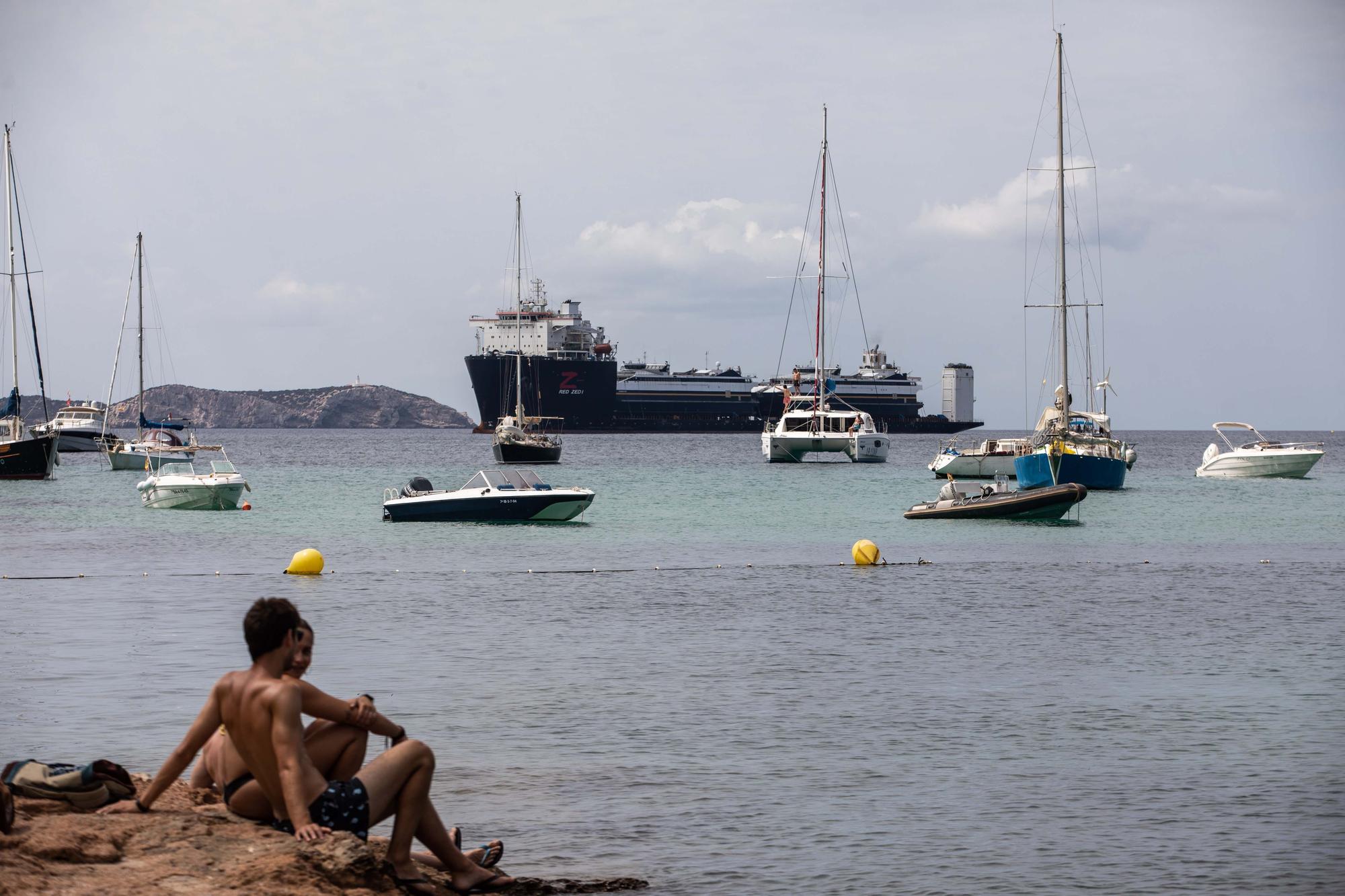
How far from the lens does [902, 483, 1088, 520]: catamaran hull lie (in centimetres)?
3903

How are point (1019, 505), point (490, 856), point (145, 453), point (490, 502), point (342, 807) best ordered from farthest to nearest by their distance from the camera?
point (145, 453)
point (1019, 505)
point (490, 502)
point (490, 856)
point (342, 807)

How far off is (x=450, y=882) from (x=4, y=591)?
18096 mm

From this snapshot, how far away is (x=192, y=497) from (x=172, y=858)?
40930 millimetres

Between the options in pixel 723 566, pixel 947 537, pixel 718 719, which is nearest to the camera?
pixel 718 719

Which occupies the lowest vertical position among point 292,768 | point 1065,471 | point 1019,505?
point 1019,505

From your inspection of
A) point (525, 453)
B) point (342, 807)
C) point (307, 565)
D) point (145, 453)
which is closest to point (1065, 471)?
point (307, 565)

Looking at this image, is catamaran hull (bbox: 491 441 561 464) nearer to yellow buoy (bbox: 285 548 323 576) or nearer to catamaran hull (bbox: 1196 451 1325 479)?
catamaran hull (bbox: 1196 451 1325 479)

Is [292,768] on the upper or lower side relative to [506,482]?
upper

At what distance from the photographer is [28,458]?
61.5 metres

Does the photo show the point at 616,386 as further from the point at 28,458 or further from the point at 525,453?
the point at 28,458

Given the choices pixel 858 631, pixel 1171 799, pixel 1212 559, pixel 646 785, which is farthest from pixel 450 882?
pixel 1212 559

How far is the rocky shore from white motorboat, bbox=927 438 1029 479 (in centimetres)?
6264

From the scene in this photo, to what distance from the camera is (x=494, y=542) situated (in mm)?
33438

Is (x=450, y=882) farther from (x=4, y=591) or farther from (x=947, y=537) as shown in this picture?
(x=947, y=537)
